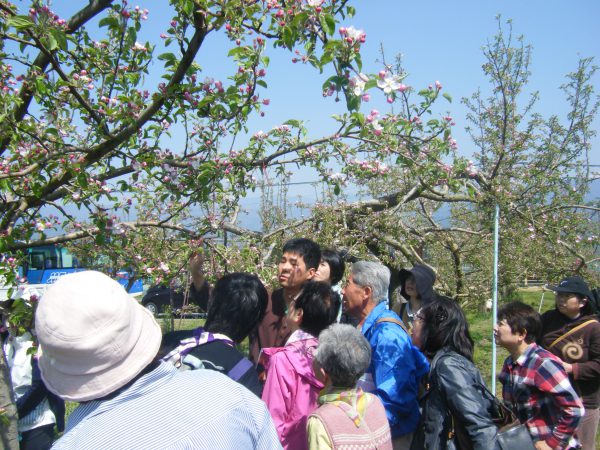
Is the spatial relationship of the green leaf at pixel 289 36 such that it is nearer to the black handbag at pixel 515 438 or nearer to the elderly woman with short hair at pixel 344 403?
the elderly woman with short hair at pixel 344 403

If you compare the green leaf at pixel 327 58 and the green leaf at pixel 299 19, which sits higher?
the green leaf at pixel 299 19

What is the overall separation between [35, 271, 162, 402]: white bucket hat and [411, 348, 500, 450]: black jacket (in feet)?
5.58

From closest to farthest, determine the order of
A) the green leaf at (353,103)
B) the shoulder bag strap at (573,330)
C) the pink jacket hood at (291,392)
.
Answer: the green leaf at (353,103)
the pink jacket hood at (291,392)
the shoulder bag strap at (573,330)

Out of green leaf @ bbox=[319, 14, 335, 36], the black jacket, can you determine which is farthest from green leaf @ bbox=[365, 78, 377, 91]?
the black jacket

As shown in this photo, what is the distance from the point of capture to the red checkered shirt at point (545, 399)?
2.58 meters

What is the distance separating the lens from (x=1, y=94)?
235cm

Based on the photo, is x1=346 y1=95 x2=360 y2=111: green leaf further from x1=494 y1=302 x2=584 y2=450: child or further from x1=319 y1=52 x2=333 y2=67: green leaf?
x1=494 y1=302 x2=584 y2=450: child

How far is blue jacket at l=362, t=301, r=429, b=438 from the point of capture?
254 centimetres

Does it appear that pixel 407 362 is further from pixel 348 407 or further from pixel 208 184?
pixel 208 184

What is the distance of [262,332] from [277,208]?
3.76 m

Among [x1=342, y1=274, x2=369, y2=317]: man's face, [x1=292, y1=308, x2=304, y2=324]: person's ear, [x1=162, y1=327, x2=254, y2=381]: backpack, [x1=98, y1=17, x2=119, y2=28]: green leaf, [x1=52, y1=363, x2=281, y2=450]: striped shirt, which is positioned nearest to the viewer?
[x1=52, y1=363, x2=281, y2=450]: striped shirt

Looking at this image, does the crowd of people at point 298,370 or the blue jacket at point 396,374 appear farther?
the blue jacket at point 396,374

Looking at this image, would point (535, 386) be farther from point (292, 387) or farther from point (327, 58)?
point (327, 58)

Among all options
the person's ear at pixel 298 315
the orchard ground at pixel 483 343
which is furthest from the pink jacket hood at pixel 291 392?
the orchard ground at pixel 483 343
